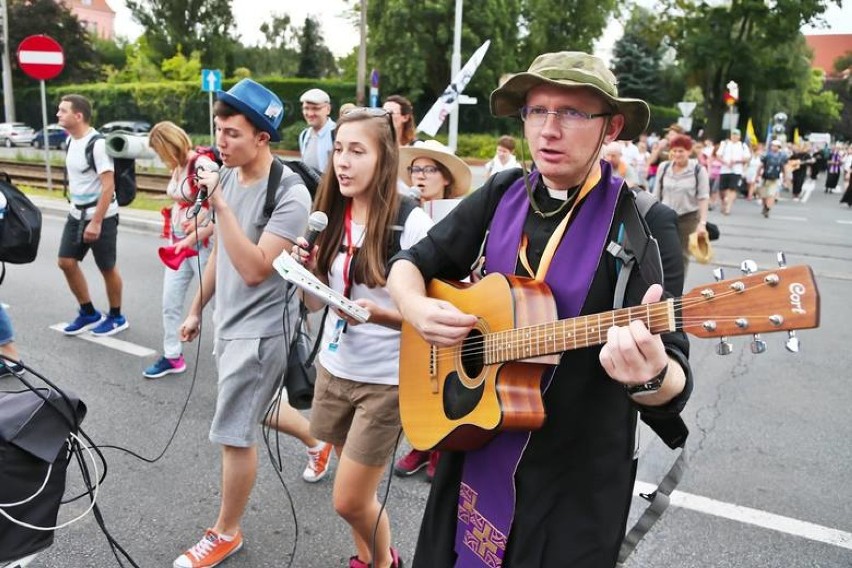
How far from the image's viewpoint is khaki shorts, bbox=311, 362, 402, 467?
2.47 m

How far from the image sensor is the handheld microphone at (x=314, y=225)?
2.37 m

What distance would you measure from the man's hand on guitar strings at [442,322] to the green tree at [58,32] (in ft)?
159

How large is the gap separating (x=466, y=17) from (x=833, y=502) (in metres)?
31.7

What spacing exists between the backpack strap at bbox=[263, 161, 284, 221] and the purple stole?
4.11 feet

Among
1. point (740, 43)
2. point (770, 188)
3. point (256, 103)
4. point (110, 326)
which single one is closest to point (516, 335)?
point (256, 103)

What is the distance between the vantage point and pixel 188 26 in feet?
169

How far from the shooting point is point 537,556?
1663mm

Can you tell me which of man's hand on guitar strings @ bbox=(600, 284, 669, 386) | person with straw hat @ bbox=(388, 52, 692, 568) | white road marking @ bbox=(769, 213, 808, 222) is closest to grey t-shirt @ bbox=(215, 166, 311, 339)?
person with straw hat @ bbox=(388, 52, 692, 568)

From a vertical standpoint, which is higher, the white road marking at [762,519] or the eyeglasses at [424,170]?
the eyeglasses at [424,170]

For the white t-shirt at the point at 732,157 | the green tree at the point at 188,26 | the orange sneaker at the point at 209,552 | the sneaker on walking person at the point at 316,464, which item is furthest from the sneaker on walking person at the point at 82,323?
the green tree at the point at 188,26

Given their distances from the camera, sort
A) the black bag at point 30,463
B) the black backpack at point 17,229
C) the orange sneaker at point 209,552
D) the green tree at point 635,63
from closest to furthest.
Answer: the black bag at point 30,463
the orange sneaker at point 209,552
the black backpack at point 17,229
the green tree at point 635,63

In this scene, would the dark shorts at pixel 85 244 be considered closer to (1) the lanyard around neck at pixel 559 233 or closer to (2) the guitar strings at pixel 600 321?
(2) the guitar strings at pixel 600 321

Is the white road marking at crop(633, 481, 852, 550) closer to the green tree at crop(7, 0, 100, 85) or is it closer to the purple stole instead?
the purple stole

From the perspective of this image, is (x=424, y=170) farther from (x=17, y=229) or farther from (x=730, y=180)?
(x=730, y=180)
